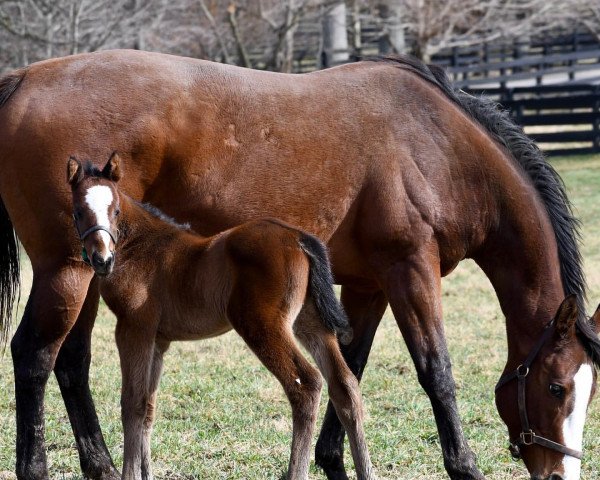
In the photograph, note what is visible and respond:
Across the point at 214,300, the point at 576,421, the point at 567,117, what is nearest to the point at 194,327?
the point at 214,300

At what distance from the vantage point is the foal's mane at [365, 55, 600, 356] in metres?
4.52

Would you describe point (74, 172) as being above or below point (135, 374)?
above

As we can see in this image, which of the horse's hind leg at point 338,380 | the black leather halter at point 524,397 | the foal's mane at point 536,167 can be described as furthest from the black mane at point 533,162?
the horse's hind leg at point 338,380

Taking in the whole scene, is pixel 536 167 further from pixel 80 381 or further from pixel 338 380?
pixel 80 381

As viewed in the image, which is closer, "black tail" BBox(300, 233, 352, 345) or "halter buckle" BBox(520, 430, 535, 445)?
"black tail" BBox(300, 233, 352, 345)

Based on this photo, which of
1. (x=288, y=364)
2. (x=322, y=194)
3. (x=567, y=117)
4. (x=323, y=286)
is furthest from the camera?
(x=567, y=117)

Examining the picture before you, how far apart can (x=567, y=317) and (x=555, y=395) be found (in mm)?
355

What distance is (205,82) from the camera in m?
4.46

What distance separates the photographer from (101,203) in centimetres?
374

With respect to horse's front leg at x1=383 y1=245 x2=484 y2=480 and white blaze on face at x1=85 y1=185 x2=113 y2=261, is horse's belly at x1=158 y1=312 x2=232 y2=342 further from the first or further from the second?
horse's front leg at x1=383 y1=245 x2=484 y2=480

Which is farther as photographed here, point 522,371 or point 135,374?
point 522,371

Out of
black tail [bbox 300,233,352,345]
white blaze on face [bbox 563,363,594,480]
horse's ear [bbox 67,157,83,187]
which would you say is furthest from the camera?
white blaze on face [bbox 563,363,594,480]

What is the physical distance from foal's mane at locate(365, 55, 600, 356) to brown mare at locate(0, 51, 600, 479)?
11 millimetres

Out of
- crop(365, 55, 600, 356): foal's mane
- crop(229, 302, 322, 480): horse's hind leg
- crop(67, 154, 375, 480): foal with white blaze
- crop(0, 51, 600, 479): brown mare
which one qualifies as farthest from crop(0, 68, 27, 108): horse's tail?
crop(365, 55, 600, 356): foal's mane
